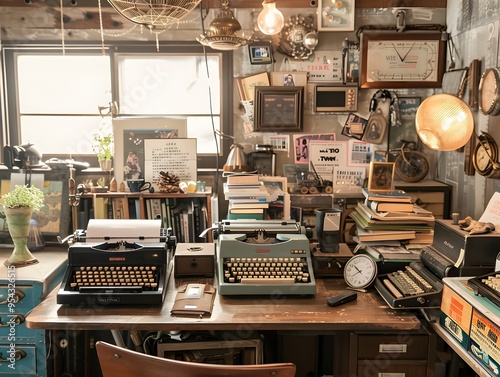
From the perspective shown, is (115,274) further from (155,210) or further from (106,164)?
(106,164)

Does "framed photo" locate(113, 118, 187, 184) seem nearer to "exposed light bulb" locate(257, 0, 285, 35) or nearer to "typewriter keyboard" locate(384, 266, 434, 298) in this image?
"exposed light bulb" locate(257, 0, 285, 35)

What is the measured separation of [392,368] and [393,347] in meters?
0.10

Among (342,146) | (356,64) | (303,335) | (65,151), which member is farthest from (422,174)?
(65,151)

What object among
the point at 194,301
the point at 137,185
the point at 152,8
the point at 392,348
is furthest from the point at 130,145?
the point at 392,348

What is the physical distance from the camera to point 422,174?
3727mm

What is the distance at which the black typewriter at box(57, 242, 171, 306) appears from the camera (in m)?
2.21

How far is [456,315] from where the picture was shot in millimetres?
1989

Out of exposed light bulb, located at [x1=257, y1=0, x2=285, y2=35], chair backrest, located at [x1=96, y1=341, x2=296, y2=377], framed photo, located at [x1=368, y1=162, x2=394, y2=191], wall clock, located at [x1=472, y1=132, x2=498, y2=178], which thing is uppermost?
exposed light bulb, located at [x1=257, y1=0, x2=285, y2=35]

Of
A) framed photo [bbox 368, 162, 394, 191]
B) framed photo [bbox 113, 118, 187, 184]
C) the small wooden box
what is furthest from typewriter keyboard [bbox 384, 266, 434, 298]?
framed photo [bbox 113, 118, 187, 184]

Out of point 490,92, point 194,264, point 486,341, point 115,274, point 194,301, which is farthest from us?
point 490,92

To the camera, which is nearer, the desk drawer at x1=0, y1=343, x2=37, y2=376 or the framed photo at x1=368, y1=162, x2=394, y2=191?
the desk drawer at x1=0, y1=343, x2=37, y2=376

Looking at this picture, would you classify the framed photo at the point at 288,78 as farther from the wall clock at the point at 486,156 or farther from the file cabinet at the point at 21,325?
the file cabinet at the point at 21,325

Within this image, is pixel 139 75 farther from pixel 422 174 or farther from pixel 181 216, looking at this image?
pixel 422 174

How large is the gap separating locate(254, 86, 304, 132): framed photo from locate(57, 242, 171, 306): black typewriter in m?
1.58
